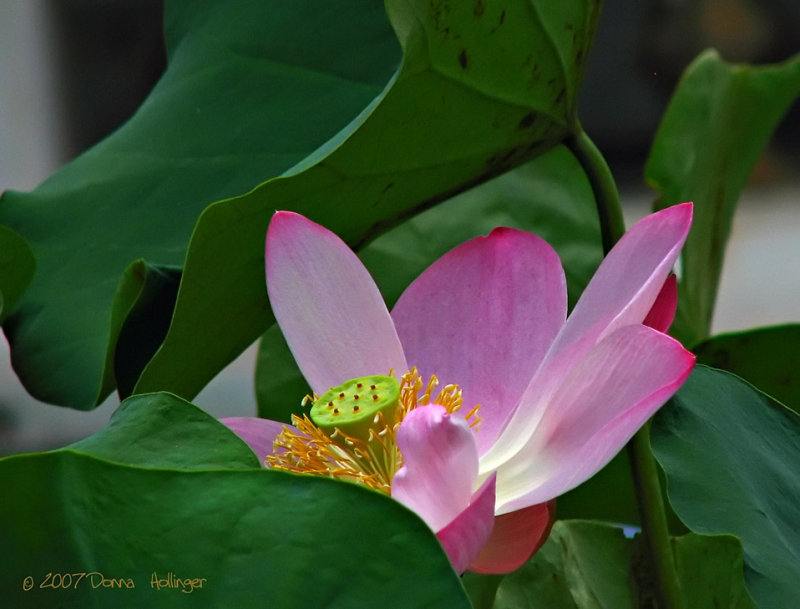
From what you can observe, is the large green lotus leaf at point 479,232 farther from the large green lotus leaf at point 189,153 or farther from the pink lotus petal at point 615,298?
the pink lotus petal at point 615,298

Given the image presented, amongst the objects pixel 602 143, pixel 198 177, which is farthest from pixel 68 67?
pixel 198 177

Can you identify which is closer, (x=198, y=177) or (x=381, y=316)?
(x=381, y=316)

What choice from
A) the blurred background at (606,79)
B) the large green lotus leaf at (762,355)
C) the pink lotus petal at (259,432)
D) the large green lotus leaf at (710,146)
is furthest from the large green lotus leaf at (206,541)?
the blurred background at (606,79)

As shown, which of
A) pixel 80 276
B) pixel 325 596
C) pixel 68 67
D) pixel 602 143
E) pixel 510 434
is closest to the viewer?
pixel 325 596

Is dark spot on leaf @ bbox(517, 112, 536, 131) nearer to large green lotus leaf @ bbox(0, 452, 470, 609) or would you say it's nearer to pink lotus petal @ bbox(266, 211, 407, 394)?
pink lotus petal @ bbox(266, 211, 407, 394)

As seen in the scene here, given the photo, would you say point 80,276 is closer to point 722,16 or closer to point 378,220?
point 378,220

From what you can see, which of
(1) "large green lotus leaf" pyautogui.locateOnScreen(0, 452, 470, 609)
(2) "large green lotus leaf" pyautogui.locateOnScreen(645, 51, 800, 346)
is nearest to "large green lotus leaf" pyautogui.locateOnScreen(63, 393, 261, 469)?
(1) "large green lotus leaf" pyautogui.locateOnScreen(0, 452, 470, 609)
